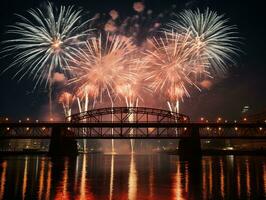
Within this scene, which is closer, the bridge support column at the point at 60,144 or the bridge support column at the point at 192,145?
the bridge support column at the point at 60,144

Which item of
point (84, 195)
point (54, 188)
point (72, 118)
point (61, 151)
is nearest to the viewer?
point (84, 195)

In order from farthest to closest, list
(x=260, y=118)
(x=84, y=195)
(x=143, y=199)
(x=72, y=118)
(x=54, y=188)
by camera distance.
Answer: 1. (x=260, y=118)
2. (x=72, y=118)
3. (x=54, y=188)
4. (x=84, y=195)
5. (x=143, y=199)

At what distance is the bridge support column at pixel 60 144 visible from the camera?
105m

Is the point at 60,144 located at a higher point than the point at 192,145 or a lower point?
lower

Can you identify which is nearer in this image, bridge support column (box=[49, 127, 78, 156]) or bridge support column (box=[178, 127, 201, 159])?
bridge support column (box=[49, 127, 78, 156])

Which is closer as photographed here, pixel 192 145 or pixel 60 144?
pixel 60 144

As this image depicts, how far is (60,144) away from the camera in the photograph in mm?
106812

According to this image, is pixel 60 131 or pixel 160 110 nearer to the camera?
pixel 60 131

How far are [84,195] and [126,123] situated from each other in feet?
293

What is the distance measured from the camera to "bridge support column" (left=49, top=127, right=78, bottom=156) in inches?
4136

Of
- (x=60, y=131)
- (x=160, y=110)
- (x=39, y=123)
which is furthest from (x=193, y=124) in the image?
(x=39, y=123)

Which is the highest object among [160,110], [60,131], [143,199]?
[160,110]

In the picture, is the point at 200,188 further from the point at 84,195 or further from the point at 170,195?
the point at 84,195

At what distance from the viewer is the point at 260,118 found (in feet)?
643
